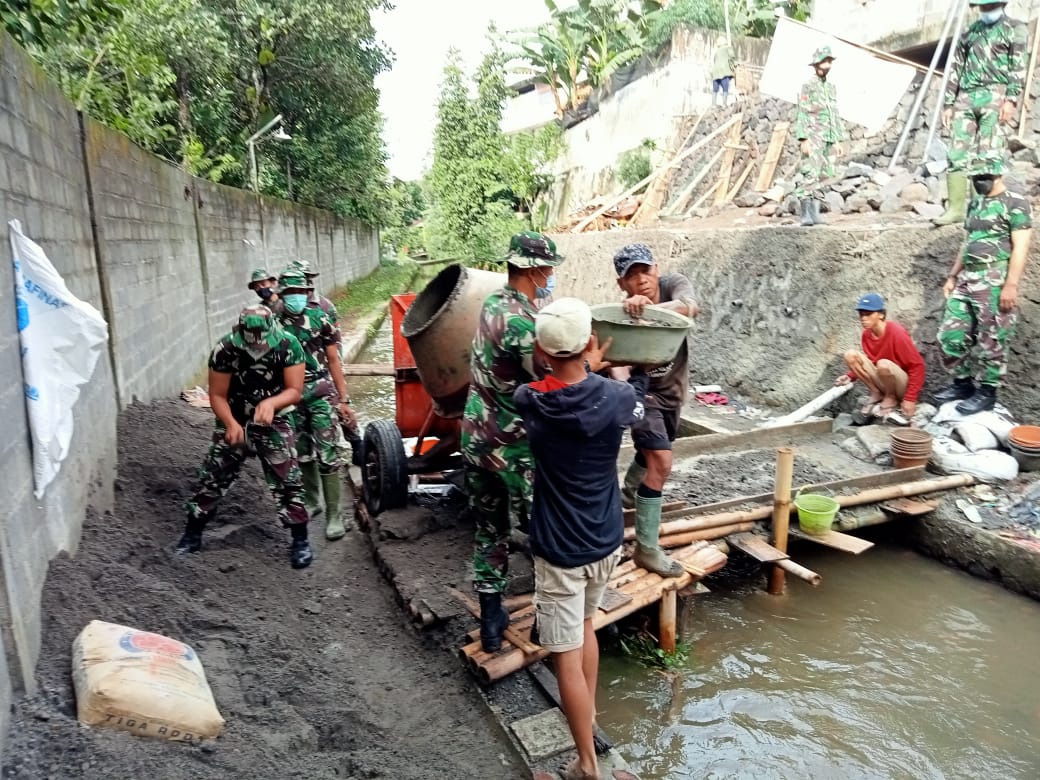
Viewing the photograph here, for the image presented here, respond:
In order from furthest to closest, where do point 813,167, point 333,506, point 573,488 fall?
point 813,167 < point 333,506 < point 573,488

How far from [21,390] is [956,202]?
7.59 m

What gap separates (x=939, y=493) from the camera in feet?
17.9

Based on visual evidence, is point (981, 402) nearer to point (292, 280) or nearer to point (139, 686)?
point (292, 280)

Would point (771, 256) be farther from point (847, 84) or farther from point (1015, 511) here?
point (847, 84)

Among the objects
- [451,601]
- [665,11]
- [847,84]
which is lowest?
[451,601]

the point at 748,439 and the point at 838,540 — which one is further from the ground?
the point at 748,439

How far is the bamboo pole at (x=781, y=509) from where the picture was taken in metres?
4.81

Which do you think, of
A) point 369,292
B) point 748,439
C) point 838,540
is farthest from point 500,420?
point 369,292

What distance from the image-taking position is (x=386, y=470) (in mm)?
4793

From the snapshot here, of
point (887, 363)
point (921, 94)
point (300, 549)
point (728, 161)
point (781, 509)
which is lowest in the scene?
point (300, 549)

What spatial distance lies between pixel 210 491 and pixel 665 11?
62.7 feet

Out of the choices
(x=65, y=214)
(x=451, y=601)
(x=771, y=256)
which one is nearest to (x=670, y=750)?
(x=451, y=601)

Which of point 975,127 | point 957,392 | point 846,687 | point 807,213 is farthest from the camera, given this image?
point 807,213

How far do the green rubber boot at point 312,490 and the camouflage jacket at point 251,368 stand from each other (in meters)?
0.98
